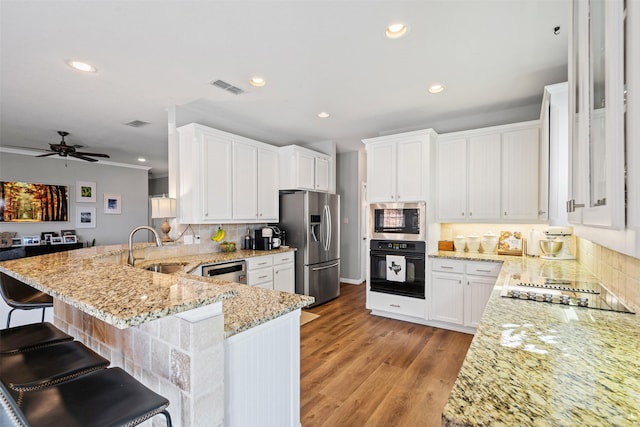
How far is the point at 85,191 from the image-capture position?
6.62 meters

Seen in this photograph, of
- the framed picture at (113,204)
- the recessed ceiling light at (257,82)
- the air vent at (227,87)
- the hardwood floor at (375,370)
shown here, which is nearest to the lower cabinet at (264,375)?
the hardwood floor at (375,370)

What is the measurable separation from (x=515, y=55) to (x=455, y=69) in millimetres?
436

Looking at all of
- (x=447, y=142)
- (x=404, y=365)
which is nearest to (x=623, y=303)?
(x=404, y=365)

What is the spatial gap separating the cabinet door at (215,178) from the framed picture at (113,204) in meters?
4.88

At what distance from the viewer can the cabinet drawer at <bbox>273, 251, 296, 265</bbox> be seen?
4055mm

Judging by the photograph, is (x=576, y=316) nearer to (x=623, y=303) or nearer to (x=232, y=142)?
(x=623, y=303)

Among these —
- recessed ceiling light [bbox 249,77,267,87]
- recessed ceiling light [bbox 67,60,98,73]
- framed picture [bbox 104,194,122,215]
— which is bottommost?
framed picture [bbox 104,194,122,215]

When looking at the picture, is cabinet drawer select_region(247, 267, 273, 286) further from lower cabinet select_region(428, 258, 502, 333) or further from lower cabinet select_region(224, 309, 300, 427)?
lower cabinet select_region(224, 309, 300, 427)

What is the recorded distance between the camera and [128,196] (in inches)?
291

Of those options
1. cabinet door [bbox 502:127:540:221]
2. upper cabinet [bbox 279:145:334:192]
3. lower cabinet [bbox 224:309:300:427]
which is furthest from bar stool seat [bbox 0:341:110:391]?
cabinet door [bbox 502:127:540:221]

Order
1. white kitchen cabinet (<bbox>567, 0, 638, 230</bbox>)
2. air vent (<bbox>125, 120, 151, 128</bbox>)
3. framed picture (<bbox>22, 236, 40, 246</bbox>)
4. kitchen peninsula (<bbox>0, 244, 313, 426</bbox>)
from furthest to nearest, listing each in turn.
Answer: framed picture (<bbox>22, 236, 40, 246</bbox>) → air vent (<bbox>125, 120, 151, 128</bbox>) → kitchen peninsula (<bbox>0, 244, 313, 426</bbox>) → white kitchen cabinet (<bbox>567, 0, 638, 230</bbox>)

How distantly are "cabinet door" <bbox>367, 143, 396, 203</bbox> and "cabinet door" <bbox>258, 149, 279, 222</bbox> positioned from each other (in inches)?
55.0

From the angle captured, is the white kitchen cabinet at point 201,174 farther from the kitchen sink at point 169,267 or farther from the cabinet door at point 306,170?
the cabinet door at point 306,170

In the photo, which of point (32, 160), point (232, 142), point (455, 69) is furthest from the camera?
point (32, 160)
